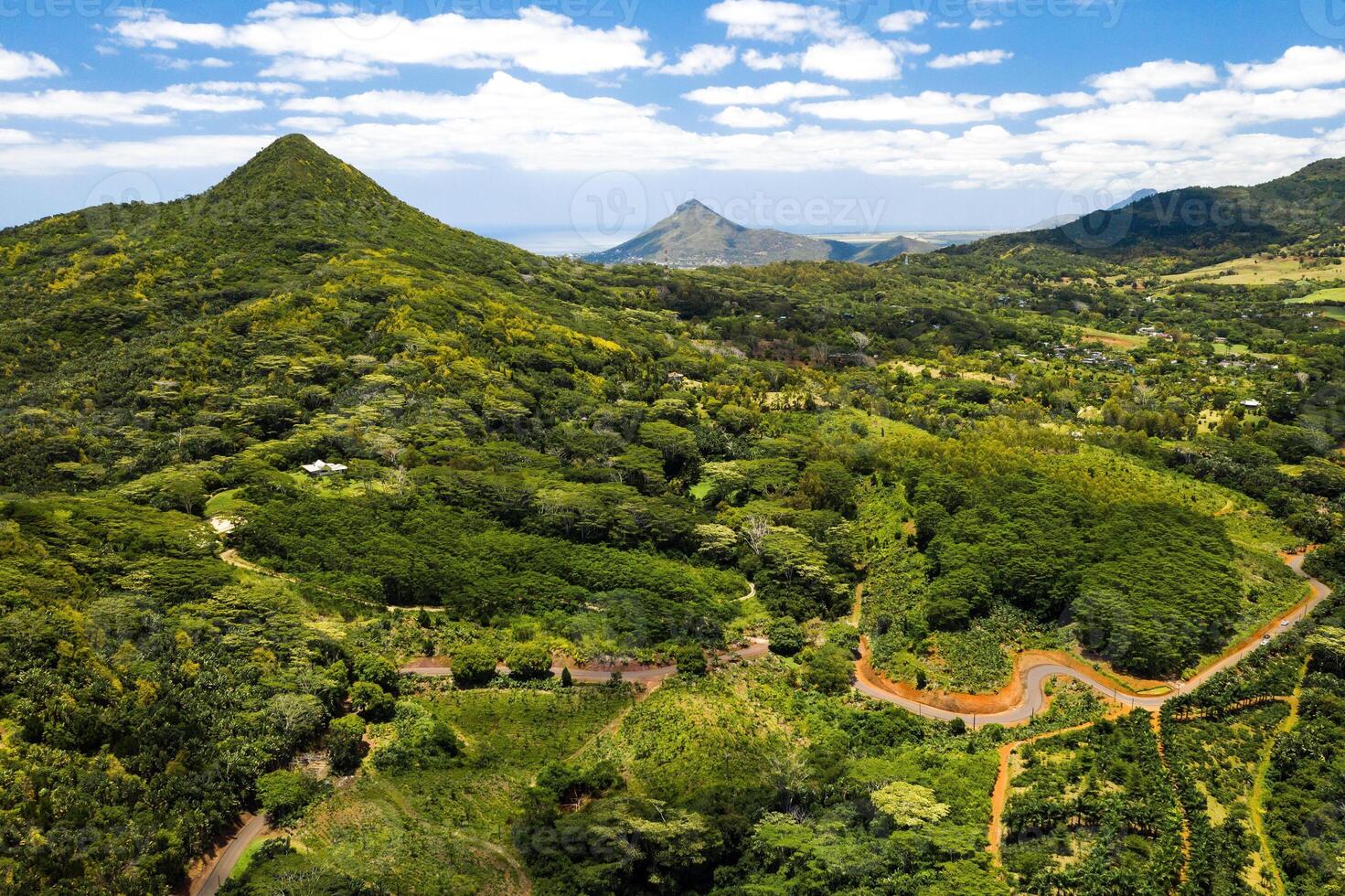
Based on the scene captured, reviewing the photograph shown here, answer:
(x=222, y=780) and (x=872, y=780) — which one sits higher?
(x=222, y=780)

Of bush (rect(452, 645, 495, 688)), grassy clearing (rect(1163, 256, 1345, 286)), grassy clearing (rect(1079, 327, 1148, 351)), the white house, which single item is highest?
grassy clearing (rect(1163, 256, 1345, 286))

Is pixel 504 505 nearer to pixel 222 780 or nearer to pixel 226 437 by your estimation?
pixel 226 437

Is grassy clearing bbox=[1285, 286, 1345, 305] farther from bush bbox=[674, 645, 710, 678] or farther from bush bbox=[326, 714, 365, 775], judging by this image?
bush bbox=[326, 714, 365, 775]

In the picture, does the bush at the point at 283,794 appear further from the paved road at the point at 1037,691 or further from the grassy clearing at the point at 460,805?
the paved road at the point at 1037,691

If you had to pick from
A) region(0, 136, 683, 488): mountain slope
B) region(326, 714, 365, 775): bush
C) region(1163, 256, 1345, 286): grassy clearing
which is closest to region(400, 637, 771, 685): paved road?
region(326, 714, 365, 775): bush

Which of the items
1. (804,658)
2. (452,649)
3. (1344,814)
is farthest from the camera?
(804,658)

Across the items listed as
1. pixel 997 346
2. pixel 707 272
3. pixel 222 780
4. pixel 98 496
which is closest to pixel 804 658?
pixel 222 780
